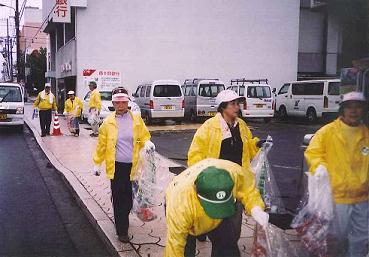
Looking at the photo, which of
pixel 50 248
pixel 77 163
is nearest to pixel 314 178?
pixel 50 248

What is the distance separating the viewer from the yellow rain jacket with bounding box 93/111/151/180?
5.02 meters

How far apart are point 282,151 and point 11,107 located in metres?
9.56

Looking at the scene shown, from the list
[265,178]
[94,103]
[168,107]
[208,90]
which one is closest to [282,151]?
[94,103]

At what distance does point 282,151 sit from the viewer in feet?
37.8

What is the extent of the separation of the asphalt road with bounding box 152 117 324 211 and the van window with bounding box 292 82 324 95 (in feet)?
4.45

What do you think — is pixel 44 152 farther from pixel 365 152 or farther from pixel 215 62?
pixel 215 62

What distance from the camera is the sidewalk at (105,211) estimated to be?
4.72 m

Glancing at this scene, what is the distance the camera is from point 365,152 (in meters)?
3.43

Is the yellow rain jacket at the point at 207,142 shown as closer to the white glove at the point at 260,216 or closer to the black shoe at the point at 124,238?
the white glove at the point at 260,216

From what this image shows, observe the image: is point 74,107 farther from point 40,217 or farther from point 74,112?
point 40,217

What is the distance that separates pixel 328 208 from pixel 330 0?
4.98 feet

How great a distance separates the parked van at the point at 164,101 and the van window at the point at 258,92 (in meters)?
3.06

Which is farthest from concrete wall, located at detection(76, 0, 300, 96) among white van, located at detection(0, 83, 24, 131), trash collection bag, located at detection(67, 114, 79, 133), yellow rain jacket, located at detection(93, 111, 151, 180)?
yellow rain jacket, located at detection(93, 111, 151, 180)

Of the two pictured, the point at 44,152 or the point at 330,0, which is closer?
the point at 330,0
